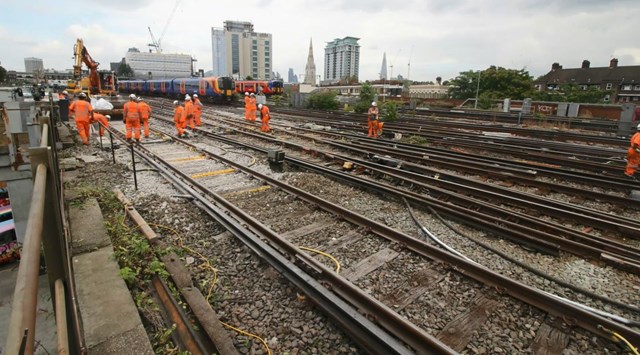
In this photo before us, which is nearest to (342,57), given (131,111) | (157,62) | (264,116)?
(157,62)

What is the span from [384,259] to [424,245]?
63 cm

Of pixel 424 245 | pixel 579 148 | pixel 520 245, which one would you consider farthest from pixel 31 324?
pixel 579 148

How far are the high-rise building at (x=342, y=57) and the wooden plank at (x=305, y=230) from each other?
141 metres

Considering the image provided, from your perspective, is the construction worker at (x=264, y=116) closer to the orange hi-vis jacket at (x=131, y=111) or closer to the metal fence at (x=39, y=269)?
the orange hi-vis jacket at (x=131, y=111)

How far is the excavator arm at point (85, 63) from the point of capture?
79.0 ft

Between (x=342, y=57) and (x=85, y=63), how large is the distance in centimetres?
13111

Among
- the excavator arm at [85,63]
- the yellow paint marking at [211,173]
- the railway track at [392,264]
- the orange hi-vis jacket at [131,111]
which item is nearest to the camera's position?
the railway track at [392,264]

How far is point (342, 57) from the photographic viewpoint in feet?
483

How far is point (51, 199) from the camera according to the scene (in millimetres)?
2082

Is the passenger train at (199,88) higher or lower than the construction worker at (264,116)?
higher

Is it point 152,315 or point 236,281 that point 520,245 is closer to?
point 236,281

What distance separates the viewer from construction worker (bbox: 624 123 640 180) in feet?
Result: 29.4

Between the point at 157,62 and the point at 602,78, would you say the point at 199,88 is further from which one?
the point at 157,62

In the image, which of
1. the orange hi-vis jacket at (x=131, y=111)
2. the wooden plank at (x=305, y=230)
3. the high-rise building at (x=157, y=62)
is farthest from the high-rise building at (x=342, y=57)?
the wooden plank at (x=305, y=230)
